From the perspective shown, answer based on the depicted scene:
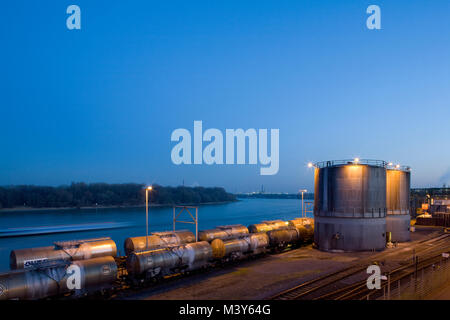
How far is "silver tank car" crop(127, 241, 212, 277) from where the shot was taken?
865 inches

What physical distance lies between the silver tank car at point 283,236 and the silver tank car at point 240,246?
1.32 meters

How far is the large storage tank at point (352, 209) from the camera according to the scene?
3428 centimetres

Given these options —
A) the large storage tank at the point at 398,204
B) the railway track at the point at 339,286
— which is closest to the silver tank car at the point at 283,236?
the railway track at the point at 339,286

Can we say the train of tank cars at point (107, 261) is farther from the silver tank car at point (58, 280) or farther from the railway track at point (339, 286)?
the railway track at point (339, 286)

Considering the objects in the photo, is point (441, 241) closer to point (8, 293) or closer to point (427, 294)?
point (427, 294)

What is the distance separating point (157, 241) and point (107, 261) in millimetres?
6821

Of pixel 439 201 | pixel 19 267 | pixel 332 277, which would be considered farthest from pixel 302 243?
pixel 439 201

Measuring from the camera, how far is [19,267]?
19.4 metres

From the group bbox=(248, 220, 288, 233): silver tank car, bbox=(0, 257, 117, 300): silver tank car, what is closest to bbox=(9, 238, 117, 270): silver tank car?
bbox=(0, 257, 117, 300): silver tank car

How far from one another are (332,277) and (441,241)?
86.5 ft

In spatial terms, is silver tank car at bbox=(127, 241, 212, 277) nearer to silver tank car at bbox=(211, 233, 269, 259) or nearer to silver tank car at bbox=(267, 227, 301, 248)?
silver tank car at bbox=(211, 233, 269, 259)

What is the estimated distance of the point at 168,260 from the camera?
23469 mm

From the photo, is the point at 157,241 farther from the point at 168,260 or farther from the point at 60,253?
the point at 60,253

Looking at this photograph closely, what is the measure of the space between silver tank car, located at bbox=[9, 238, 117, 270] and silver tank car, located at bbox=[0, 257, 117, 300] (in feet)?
7.33
